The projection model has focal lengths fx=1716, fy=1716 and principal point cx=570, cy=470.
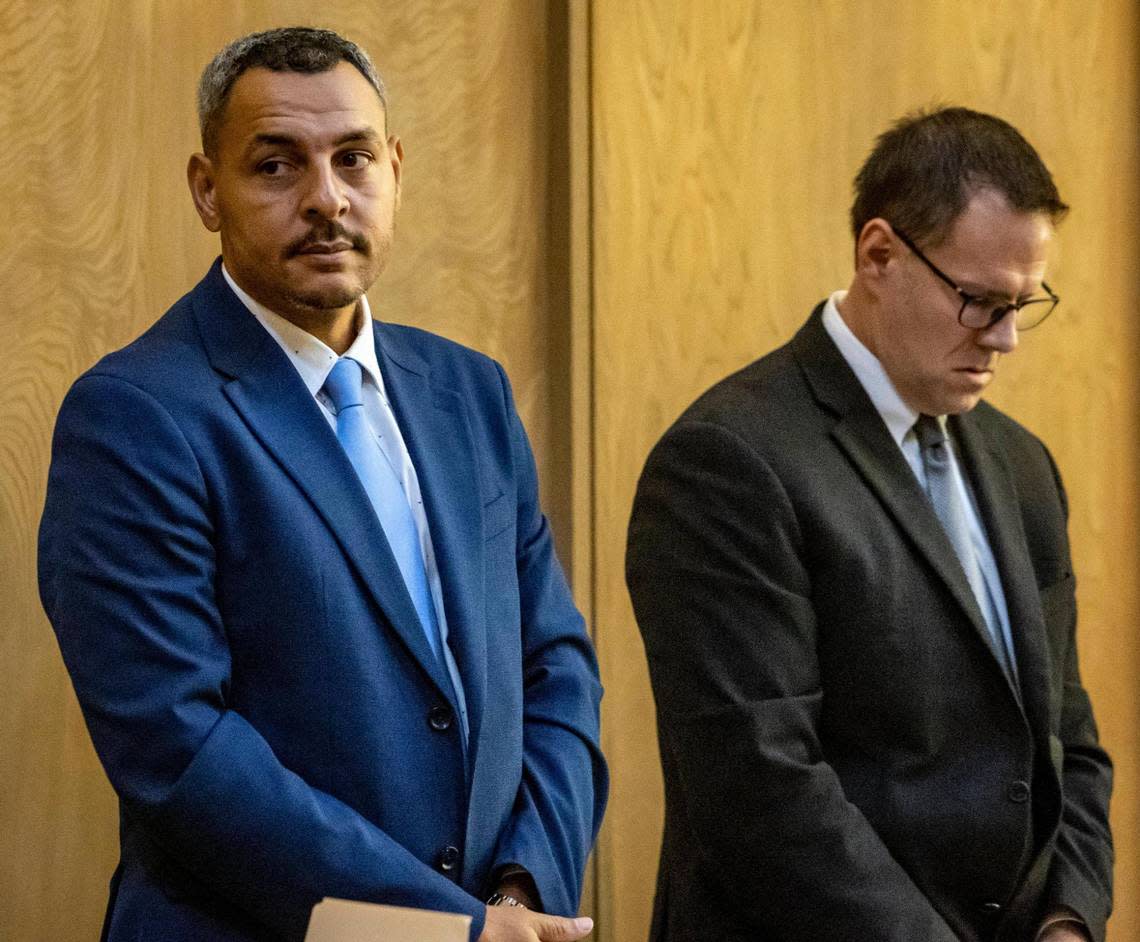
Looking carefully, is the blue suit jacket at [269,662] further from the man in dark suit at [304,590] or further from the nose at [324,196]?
the nose at [324,196]

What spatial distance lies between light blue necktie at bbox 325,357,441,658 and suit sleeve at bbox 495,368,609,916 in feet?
0.69

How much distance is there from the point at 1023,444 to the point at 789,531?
2.11 feet

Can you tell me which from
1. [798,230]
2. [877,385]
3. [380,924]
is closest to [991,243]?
[877,385]

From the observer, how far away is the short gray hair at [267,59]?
2.21m

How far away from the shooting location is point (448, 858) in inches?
81.2

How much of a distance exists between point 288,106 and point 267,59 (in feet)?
0.25

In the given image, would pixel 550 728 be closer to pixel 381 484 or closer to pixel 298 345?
pixel 381 484

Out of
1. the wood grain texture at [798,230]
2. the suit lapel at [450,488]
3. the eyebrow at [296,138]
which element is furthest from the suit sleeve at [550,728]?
the wood grain texture at [798,230]

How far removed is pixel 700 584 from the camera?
2459 mm

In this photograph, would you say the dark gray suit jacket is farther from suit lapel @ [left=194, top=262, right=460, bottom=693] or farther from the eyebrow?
the eyebrow

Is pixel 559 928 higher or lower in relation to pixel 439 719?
lower

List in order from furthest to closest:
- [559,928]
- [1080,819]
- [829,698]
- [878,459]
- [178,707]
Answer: [1080,819] → [878,459] → [829,698] → [559,928] → [178,707]

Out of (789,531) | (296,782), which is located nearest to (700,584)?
(789,531)

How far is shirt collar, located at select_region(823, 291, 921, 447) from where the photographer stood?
265 cm
